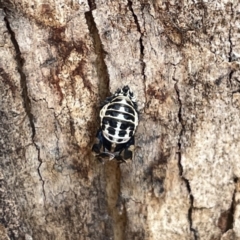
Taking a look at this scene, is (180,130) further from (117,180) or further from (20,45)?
(20,45)

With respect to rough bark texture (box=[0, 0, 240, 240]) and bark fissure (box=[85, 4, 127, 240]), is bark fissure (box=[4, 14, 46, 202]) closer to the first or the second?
rough bark texture (box=[0, 0, 240, 240])

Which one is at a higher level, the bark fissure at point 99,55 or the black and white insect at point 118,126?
the bark fissure at point 99,55

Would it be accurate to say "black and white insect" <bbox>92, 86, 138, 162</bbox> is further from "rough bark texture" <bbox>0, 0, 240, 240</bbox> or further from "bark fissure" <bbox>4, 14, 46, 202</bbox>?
"bark fissure" <bbox>4, 14, 46, 202</bbox>

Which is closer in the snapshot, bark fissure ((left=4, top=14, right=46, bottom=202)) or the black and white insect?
bark fissure ((left=4, top=14, right=46, bottom=202))

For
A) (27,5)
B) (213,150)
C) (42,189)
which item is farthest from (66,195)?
(27,5)

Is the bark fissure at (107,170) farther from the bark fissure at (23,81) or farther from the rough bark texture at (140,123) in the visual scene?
the bark fissure at (23,81)

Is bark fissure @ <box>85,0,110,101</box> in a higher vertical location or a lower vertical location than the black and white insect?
higher

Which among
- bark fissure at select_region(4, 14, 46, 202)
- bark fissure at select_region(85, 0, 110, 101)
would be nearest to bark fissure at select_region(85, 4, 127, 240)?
bark fissure at select_region(85, 0, 110, 101)

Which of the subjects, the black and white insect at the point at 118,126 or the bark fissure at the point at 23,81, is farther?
the black and white insect at the point at 118,126

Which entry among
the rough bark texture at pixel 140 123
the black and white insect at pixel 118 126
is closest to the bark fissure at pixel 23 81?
the rough bark texture at pixel 140 123
